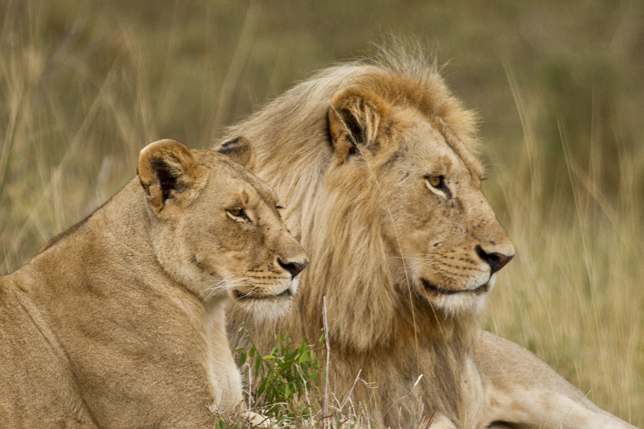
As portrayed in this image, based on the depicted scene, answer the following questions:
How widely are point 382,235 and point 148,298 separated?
1.26m

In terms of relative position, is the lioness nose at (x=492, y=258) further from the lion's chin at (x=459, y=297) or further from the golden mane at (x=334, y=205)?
the golden mane at (x=334, y=205)

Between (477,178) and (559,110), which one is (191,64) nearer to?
(559,110)

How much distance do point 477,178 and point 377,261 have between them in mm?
601

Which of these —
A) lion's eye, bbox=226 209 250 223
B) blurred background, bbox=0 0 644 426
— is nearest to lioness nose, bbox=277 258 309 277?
lion's eye, bbox=226 209 250 223

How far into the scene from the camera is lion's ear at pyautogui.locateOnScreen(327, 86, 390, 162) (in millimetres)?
4059

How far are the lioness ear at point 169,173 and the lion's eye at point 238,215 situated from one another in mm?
133

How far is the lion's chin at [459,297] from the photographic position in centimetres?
392

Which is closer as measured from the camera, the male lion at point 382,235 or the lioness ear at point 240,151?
the lioness ear at point 240,151

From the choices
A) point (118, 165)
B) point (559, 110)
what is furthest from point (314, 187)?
point (559, 110)

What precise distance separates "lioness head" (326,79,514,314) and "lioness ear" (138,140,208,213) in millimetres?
1026

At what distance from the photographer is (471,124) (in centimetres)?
461

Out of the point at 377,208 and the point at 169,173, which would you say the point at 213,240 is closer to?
the point at 169,173

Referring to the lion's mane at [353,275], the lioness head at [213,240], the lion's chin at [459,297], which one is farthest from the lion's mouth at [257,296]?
the lion's chin at [459,297]

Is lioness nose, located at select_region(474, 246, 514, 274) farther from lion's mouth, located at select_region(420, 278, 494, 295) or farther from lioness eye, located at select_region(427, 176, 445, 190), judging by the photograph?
lioness eye, located at select_region(427, 176, 445, 190)
